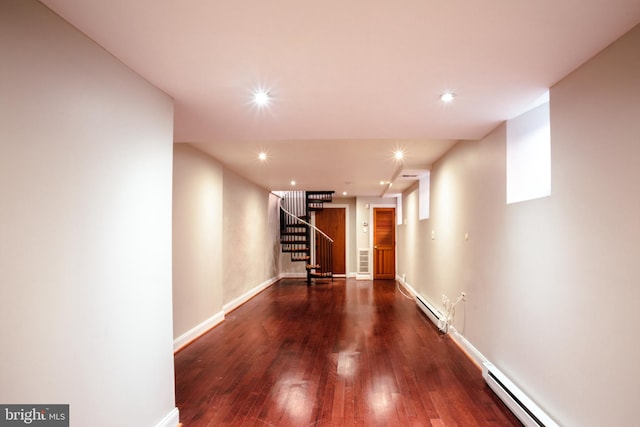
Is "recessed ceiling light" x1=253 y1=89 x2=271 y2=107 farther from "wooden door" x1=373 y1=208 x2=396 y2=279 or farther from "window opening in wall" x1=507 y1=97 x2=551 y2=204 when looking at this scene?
"wooden door" x1=373 y1=208 x2=396 y2=279

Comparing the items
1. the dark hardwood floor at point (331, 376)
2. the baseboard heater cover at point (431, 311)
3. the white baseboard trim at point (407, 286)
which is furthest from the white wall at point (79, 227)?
the white baseboard trim at point (407, 286)

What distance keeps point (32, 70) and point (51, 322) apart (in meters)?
1.01

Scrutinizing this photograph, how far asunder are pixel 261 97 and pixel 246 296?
5110 millimetres

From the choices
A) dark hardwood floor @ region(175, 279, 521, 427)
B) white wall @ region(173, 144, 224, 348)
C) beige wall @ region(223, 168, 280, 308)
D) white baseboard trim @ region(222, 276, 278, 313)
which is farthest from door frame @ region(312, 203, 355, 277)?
white wall @ region(173, 144, 224, 348)

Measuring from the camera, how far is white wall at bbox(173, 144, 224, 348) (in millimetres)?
3887

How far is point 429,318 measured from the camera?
520 cm

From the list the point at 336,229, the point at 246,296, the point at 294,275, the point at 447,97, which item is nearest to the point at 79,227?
the point at 447,97

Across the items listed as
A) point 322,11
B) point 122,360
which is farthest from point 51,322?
point 322,11

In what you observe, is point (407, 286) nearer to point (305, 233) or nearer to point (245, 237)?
point (305, 233)

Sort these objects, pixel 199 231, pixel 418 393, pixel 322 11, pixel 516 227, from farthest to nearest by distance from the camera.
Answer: pixel 199 231 → pixel 418 393 → pixel 516 227 → pixel 322 11

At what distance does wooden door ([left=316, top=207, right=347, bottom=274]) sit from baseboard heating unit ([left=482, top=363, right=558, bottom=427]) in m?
7.04

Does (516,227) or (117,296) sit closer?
(117,296)

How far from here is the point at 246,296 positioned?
6.66 meters

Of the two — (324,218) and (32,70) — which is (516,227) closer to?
(32,70)
